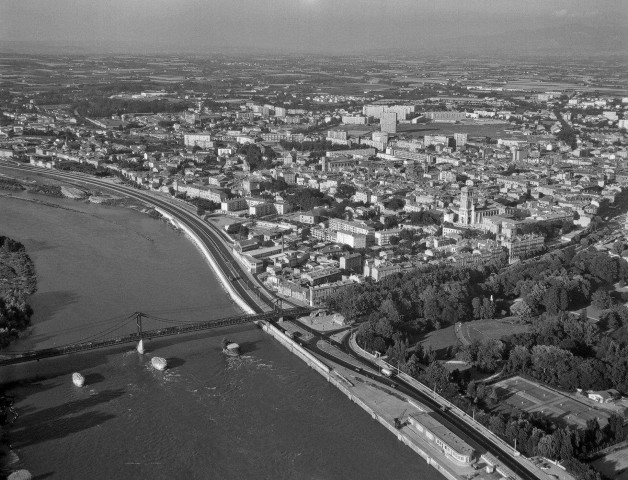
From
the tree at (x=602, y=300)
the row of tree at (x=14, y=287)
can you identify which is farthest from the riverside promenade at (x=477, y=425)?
the row of tree at (x=14, y=287)

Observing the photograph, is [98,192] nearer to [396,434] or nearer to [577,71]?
[396,434]

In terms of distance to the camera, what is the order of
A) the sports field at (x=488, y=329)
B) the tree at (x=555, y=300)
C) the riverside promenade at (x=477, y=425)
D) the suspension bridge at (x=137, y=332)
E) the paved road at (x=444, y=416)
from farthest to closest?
the tree at (x=555, y=300) → the sports field at (x=488, y=329) → the suspension bridge at (x=137, y=332) → the paved road at (x=444, y=416) → the riverside promenade at (x=477, y=425)

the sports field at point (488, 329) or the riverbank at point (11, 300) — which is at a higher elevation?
the riverbank at point (11, 300)

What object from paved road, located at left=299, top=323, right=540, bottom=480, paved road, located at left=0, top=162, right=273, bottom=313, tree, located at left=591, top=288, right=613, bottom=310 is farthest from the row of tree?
tree, located at left=591, top=288, right=613, bottom=310

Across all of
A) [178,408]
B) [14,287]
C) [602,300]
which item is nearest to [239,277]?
[14,287]

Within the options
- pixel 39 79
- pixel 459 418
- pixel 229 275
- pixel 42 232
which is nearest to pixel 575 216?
pixel 229 275

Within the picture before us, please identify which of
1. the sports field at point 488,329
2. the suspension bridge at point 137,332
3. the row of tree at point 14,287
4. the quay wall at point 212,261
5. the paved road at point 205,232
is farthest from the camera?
the paved road at point 205,232

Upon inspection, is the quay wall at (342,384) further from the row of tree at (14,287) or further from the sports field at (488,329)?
the row of tree at (14,287)

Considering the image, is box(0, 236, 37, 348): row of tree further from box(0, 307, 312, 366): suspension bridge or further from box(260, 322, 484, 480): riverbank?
box(260, 322, 484, 480): riverbank
